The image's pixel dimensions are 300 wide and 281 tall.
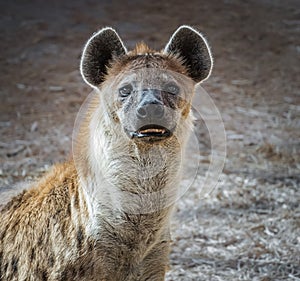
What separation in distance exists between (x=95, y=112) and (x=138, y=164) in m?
0.35

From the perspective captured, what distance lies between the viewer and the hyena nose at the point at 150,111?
269 centimetres

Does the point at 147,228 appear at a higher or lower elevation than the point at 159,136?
lower

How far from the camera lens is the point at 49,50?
7457mm

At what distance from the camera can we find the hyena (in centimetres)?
283

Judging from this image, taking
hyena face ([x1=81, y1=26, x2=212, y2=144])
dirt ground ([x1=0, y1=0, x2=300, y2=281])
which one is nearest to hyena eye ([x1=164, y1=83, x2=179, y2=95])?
hyena face ([x1=81, y1=26, x2=212, y2=144])

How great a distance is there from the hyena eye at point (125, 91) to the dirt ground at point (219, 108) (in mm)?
800

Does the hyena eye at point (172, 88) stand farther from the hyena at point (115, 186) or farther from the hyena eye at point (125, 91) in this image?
the hyena eye at point (125, 91)

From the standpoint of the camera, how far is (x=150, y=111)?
269 cm

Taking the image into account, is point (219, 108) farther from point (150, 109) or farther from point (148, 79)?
point (150, 109)

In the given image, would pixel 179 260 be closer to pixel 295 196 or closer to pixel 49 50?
pixel 295 196

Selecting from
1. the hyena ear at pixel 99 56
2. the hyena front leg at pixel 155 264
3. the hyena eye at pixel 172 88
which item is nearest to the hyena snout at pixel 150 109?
the hyena eye at pixel 172 88

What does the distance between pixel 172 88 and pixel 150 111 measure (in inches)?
9.3

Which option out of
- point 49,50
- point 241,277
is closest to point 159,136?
point 241,277

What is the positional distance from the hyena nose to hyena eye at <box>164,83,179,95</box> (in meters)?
0.16
